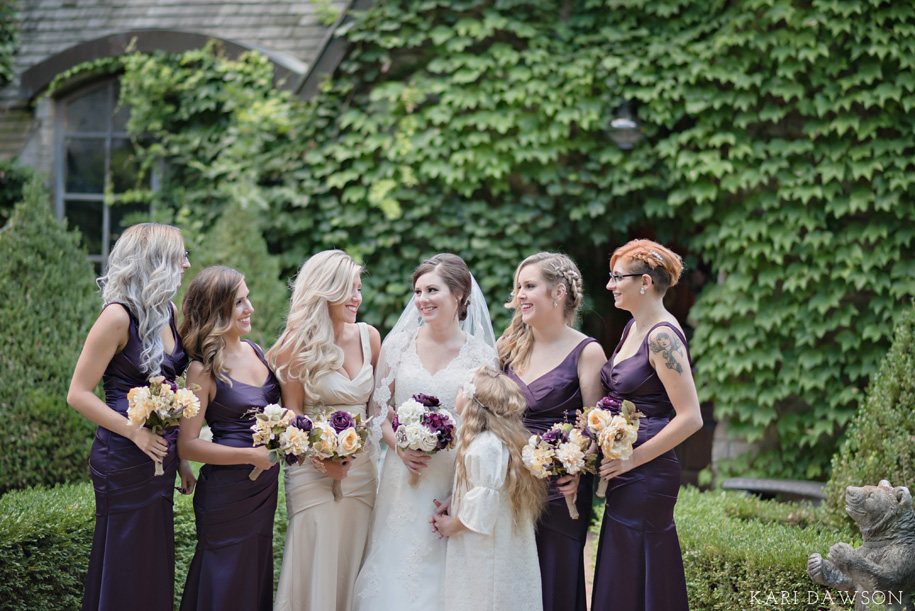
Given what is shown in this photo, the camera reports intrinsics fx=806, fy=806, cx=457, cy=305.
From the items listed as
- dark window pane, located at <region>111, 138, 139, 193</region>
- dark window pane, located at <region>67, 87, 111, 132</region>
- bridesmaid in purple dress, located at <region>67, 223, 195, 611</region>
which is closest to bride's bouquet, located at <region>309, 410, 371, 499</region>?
bridesmaid in purple dress, located at <region>67, 223, 195, 611</region>

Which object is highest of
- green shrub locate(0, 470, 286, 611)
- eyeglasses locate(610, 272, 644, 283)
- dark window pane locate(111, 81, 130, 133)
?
dark window pane locate(111, 81, 130, 133)

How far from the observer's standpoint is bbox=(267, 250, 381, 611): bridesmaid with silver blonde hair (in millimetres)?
4188

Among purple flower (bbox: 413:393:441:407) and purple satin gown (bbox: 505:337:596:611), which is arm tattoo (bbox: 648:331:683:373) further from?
purple flower (bbox: 413:393:441:407)

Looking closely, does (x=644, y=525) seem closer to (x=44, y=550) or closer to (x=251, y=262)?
(x=44, y=550)

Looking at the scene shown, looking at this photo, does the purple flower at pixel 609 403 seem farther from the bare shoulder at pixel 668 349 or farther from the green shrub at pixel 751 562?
the green shrub at pixel 751 562

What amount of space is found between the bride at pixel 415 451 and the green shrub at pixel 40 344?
2778 millimetres

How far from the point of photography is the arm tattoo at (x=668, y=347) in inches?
155

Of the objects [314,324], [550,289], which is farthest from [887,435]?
[314,324]

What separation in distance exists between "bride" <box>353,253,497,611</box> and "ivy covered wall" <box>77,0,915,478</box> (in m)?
3.30

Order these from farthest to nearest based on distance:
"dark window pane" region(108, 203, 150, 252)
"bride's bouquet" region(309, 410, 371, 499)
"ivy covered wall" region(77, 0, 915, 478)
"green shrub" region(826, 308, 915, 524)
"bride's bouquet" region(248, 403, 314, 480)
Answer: "dark window pane" region(108, 203, 150, 252), "ivy covered wall" region(77, 0, 915, 478), "green shrub" region(826, 308, 915, 524), "bride's bouquet" region(309, 410, 371, 499), "bride's bouquet" region(248, 403, 314, 480)

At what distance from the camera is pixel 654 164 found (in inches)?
309

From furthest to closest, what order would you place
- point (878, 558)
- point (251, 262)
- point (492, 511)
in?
point (251, 262) < point (878, 558) < point (492, 511)

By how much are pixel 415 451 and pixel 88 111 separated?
785 centimetres

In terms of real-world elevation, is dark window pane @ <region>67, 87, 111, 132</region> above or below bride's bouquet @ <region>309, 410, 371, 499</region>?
above
